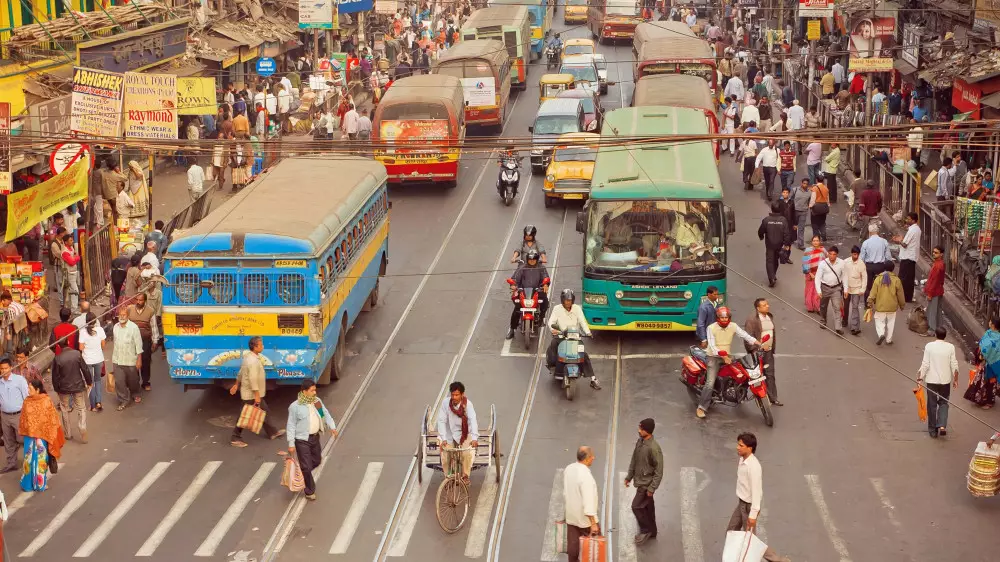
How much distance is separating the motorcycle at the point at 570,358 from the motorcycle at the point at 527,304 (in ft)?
7.78

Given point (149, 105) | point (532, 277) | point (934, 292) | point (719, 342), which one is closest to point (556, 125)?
point (149, 105)

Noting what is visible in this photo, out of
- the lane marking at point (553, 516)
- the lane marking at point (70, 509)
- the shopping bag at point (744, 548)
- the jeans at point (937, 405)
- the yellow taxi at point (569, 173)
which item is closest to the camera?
the shopping bag at point (744, 548)

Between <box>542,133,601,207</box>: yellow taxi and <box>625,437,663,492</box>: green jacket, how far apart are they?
58.1 ft

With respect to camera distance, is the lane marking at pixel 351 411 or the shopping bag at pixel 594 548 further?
the lane marking at pixel 351 411

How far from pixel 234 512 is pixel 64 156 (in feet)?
31.8

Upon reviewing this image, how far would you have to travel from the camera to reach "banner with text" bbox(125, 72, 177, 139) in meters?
25.2

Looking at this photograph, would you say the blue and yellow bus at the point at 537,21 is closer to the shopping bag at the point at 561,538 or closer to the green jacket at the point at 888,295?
the green jacket at the point at 888,295

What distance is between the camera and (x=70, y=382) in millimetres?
17938

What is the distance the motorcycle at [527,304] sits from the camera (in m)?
21.6


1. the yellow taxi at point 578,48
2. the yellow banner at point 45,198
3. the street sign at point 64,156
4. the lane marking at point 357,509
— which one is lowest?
the lane marking at point 357,509

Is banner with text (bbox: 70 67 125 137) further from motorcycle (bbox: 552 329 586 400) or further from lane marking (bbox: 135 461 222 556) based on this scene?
motorcycle (bbox: 552 329 586 400)

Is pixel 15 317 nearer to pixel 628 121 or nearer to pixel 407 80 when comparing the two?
pixel 628 121

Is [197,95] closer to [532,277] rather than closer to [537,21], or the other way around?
[532,277]

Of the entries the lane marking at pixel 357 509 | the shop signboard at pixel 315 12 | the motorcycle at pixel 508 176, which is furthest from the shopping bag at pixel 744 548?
the shop signboard at pixel 315 12
